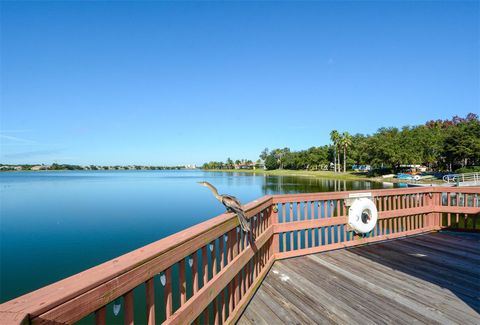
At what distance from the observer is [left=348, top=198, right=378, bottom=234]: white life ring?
4.33m

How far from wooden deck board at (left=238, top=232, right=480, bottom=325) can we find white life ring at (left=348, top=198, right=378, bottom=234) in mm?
330

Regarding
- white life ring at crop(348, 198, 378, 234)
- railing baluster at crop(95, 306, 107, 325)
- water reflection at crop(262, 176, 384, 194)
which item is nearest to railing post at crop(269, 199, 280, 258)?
white life ring at crop(348, 198, 378, 234)

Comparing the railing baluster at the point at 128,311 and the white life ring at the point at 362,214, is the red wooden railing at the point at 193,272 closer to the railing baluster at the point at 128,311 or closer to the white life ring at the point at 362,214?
the railing baluster at the point at 128,311

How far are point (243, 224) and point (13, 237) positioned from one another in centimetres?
1559

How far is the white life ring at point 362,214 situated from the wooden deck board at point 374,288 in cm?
33

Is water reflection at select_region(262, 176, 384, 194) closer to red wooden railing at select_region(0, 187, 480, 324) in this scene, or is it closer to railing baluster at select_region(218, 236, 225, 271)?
red wooden railing at select_region(0, 187, 480, 324)

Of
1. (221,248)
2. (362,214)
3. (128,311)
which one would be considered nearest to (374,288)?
(362,214)

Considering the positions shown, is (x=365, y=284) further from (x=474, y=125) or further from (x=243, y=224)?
(x=474, y=125)

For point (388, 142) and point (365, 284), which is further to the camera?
point (388, 142)

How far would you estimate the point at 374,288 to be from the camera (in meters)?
3.02

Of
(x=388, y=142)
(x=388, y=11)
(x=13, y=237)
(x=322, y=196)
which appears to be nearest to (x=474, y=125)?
(x=388, y=142)

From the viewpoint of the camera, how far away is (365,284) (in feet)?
10.2

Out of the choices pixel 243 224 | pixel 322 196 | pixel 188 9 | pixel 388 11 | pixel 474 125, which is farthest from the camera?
pixel 474 125

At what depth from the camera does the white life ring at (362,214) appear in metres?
4.33
